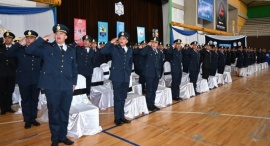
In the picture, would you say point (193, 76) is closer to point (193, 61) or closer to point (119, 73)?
point (193, 61)

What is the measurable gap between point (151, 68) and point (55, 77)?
238 cm

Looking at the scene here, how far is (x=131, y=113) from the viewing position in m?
4.39

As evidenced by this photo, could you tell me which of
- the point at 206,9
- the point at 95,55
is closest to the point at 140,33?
the point at 95,55

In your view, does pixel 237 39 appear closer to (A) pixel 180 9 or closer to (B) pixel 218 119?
(A) pixel 180 9

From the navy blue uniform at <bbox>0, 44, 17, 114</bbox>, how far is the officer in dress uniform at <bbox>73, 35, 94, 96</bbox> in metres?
1.35

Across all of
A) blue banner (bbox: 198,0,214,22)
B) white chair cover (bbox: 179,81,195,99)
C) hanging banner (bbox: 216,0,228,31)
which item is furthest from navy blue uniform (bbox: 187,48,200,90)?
hanging banner (bbox: 216,0,228,31)

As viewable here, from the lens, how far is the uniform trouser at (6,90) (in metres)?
4.65

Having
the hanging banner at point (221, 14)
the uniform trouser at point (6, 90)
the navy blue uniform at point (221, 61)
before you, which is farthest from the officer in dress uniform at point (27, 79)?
the hanging banner at point (221, 14)

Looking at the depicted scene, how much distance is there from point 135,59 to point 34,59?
13.1 feet

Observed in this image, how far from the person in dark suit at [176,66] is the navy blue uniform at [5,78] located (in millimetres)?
3532

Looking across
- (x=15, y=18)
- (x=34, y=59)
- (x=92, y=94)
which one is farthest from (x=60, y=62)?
(x=15, y=18)

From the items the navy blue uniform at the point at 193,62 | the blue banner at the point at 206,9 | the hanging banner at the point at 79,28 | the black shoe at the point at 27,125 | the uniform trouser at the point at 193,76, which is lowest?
the black shoe at the point at 27,125

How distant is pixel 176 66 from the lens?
5.93 m

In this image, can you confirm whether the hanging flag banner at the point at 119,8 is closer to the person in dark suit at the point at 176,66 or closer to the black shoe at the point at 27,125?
the person in dark suit at the point at 176,66
